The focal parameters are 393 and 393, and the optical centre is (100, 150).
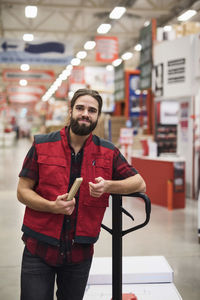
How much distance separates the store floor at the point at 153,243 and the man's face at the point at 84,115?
1787 millimetres

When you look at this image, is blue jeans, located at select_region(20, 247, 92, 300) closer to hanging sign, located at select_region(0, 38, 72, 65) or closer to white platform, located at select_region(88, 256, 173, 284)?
white platform, located at select_region(88, 256, 173, 284)

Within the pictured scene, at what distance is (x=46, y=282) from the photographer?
6.05ft

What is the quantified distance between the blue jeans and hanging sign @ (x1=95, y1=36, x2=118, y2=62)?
12428mm

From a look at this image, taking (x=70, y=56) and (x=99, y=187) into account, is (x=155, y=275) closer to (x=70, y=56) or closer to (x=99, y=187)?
(x=99, y=187)

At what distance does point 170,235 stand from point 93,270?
2498 mm

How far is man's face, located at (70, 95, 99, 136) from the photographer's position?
1.86 m

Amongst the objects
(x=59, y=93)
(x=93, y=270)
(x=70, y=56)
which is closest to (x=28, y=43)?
(x=70, y=56)

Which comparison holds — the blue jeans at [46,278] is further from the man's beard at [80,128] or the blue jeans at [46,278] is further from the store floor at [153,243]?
the store floor at [153,243]

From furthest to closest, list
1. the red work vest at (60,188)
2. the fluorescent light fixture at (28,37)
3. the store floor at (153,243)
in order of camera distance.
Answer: the fluorescent light fixture at (28,37) → the store floor at (153,243) → the red work vest at (60,188)

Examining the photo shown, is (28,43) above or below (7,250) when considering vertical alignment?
above

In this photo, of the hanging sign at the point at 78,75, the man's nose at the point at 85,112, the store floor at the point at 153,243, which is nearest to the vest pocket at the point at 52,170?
the man's nose at the point at 85,112

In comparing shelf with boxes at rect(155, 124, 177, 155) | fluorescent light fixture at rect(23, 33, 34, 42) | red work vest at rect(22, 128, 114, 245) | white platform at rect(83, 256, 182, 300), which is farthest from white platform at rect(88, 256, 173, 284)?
fluorescent light fixture at rect(23, 33, 34, 42)

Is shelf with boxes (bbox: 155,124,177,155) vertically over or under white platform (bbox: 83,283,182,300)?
over

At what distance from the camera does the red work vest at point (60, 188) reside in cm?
178
